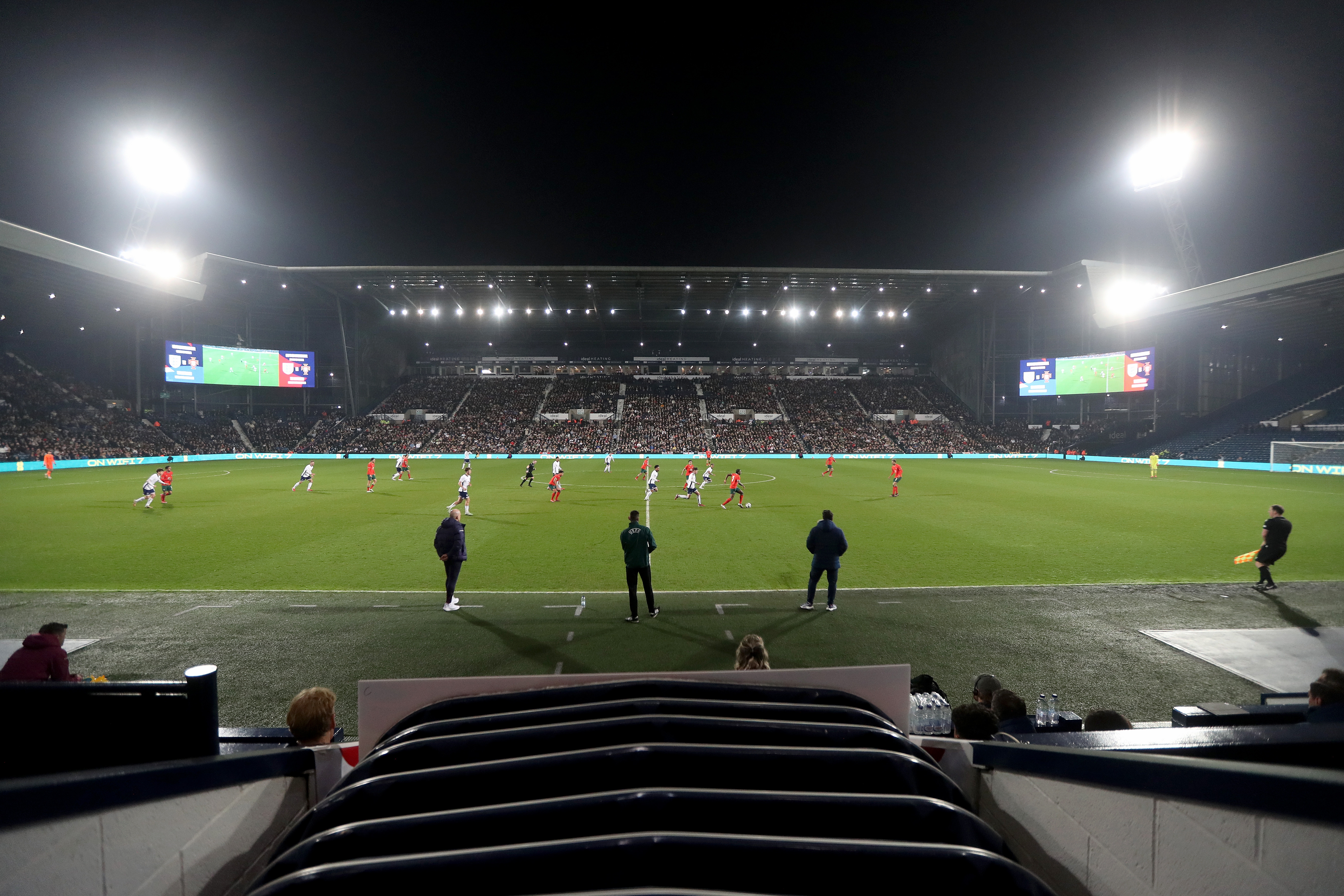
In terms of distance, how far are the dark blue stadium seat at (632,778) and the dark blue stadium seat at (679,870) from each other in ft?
0.92

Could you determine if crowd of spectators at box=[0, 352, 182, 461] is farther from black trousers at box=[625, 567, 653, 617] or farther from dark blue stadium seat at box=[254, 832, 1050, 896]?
dark blue stadium seat at box=[254, 832, 1050, 896]

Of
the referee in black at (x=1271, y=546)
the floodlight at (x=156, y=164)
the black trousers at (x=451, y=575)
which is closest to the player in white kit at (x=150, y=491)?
the black trousers at (x=451, y=575)

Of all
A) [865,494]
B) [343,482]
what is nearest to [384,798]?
[865,494]

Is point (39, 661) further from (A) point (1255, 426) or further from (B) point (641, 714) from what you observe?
(A) point (1255, 426)

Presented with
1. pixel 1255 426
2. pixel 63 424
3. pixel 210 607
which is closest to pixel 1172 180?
pixel 1255 426

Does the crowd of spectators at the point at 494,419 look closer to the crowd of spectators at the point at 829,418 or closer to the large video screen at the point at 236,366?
the large video screen at the point at 236,366

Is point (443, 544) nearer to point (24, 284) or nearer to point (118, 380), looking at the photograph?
point (24, 284)

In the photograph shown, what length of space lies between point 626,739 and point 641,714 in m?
0.16

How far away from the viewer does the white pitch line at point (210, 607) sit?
362 inches

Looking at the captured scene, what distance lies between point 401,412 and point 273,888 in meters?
68.3

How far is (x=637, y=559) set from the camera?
8.66 metres

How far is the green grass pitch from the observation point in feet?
23.6

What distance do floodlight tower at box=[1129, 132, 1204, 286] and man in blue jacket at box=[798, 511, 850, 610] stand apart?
53.9 meters

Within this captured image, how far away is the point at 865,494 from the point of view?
24719 mm
